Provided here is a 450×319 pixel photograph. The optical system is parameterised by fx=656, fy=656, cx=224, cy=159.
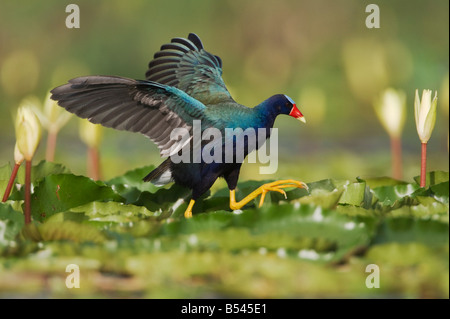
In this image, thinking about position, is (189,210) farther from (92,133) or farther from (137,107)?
(92,133)

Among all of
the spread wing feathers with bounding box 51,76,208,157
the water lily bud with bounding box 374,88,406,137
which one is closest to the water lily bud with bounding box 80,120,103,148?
the spread wing feathers with bounding box 51,76,208,157

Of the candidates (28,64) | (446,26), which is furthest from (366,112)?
(28,64)

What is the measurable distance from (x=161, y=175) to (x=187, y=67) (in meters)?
0.55

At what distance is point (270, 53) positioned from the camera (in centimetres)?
683

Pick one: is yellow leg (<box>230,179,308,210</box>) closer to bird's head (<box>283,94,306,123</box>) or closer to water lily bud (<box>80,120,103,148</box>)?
bird's head (<box>283,94,306,123</box>)

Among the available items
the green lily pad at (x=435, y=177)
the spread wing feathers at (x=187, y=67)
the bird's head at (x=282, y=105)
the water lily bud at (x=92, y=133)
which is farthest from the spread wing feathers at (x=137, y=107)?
the green lily pad at (x=435, y=177)

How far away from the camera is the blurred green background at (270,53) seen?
6.00 meters

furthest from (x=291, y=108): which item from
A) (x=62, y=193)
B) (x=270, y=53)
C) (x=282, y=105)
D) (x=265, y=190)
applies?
(x=270, y=53)

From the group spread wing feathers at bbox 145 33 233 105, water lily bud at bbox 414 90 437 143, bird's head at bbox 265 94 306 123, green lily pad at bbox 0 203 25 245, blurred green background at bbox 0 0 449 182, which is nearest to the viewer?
green lily pad at bbox 0 203 25 245

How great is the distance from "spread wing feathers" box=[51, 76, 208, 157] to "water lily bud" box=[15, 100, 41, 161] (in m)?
0.19

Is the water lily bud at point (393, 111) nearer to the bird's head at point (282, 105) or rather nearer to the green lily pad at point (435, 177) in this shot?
the green lily pad at point (435, 177)

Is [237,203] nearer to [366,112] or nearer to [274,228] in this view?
[274,228]

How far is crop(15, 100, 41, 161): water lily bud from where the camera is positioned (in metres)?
1.53

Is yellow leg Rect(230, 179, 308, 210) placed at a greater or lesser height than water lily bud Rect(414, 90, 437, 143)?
lesser
